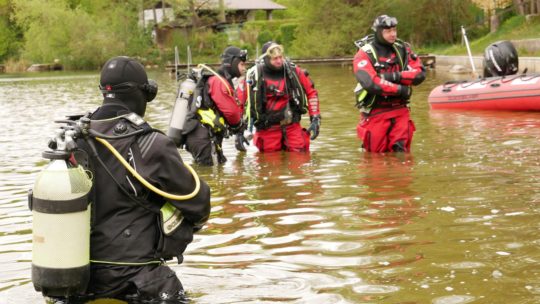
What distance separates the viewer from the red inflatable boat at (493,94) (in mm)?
16406

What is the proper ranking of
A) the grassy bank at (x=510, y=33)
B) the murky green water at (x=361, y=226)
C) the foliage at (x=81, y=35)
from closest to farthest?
the murky green water at (x=361, y=226), the grassy bank at (x=510, y=33), the foliage at (x=81, y=35)

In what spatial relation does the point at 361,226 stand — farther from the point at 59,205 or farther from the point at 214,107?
the point at 214,107

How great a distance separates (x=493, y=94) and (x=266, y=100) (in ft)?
23.4

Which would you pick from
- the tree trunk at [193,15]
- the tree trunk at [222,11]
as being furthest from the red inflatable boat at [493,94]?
the tree trunk at [222,11]

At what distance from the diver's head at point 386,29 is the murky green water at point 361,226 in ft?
4.80

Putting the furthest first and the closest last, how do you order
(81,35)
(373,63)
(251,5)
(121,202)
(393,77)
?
(251,5) → (81,35) → (373,63) → (393,77) → (121,202)

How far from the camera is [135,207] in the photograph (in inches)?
191

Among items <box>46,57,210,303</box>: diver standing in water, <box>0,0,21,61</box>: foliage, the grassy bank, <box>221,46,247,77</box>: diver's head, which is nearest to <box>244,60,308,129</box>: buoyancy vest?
<box>221,46,247,77</box>: diver's head

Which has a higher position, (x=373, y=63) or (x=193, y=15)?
(x=373, y=63)

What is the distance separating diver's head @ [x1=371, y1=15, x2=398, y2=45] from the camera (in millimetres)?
A: 10570

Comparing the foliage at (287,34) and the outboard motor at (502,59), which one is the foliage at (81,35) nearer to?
the foliage at (287,34)

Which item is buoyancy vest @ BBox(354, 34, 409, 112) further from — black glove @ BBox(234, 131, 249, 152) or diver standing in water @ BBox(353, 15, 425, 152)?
black glove @ BBox(234, 131, 249, 152)

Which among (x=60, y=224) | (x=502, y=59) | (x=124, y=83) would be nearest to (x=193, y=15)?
(x=502, y=59)

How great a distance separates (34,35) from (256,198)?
234 ft
